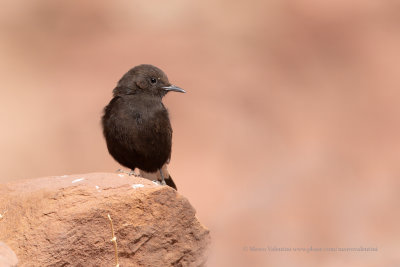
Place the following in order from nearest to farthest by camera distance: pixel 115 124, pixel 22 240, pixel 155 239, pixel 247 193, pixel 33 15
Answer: pixel 22 240 < pixel 155 239 < pixel 115 124 < pixel 247 193 < pixel 33 15

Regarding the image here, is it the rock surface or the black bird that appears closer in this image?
the rock surface

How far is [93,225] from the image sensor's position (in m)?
5.21

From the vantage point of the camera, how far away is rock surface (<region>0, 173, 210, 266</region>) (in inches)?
201

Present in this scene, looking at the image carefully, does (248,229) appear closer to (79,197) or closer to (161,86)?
Answer: (161,86)

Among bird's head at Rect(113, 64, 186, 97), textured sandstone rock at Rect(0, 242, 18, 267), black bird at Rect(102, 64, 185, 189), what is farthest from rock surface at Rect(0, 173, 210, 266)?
bird's head at Rect(113, 64, 186, 97)

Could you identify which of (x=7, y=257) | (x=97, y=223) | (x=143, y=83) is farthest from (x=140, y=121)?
(x=7, y=257)

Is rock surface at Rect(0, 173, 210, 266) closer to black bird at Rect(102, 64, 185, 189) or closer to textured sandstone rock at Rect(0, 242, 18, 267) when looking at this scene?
textured sandstone rock at Rect(0, 242, 18, 267)

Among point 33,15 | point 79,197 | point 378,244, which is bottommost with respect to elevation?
point 378,244

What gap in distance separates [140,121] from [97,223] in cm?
221

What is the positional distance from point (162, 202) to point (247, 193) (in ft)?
32.8

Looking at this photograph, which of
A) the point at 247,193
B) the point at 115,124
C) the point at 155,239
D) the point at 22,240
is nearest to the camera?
the point at 22,240

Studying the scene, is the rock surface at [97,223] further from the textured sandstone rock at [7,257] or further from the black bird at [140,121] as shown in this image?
the black bird at [140,121]

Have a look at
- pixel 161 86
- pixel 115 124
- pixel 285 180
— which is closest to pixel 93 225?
pixel 115 124

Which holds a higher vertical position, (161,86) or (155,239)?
(161,86)
